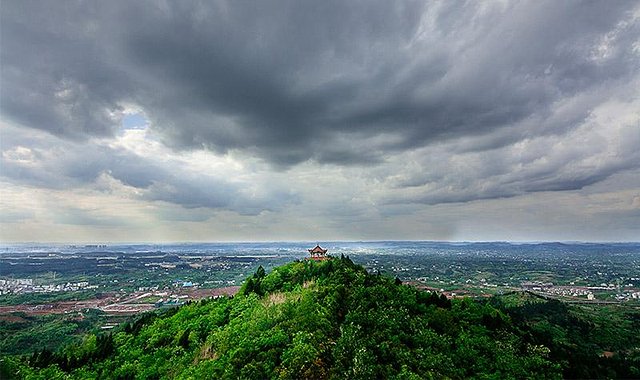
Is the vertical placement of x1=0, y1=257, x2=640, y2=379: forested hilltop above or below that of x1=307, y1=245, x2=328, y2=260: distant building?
below

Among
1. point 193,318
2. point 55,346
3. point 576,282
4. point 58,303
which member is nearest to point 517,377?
point 193,318

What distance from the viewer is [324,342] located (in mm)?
28797

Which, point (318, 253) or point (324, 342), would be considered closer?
point (324, 342)

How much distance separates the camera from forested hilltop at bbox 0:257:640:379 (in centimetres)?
2745

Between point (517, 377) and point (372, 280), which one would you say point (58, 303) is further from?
point (517, 377)

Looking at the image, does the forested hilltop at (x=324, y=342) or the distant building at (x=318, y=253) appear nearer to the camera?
the forested hilltop at (x=324, y=342)

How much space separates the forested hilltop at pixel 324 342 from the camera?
1081 inches

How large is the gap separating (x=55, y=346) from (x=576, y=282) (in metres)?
225

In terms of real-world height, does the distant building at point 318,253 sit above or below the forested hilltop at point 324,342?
above

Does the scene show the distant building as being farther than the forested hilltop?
Yes

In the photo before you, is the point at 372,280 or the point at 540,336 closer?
the point at 540,336

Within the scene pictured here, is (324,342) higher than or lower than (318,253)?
lower

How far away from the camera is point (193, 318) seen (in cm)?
4284

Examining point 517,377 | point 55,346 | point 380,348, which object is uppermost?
point 380,348
